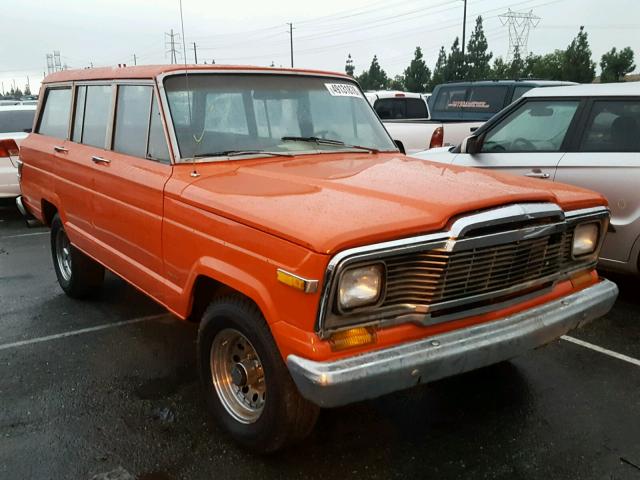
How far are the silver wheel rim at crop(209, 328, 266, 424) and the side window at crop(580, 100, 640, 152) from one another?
3601 millimetres

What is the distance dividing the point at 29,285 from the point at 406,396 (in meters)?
4.16

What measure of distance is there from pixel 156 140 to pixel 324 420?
1.99 m

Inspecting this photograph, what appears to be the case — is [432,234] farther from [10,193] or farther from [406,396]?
[10,193]

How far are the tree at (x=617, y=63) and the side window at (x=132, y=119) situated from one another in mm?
57075

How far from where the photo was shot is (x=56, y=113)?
5168mm

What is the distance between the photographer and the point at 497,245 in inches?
101

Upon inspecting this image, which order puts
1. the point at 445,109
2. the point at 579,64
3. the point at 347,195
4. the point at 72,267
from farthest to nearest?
the point at 579,64, the point at 445,109, the point at 72,267, the point at 347,195

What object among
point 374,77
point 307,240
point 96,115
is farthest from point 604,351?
point 374,77

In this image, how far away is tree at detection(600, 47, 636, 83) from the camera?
53.5 metres

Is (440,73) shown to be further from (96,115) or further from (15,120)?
(96,115)

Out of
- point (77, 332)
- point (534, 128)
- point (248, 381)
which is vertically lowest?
point (77, 332)

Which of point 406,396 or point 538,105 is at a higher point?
point 538,105

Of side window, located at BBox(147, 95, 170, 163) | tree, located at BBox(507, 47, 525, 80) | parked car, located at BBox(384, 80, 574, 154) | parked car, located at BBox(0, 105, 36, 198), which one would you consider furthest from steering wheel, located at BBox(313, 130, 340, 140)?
tree, located at BBox(507, 47, 525, 80)

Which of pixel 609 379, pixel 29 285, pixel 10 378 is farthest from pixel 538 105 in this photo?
pixel 29 285
